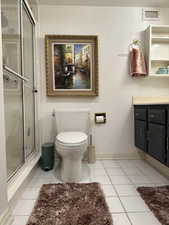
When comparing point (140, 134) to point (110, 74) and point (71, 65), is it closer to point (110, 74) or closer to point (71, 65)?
point (110, 74)

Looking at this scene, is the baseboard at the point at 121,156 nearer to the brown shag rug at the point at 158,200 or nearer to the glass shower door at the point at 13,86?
the brown shag rug at the point at 158,200

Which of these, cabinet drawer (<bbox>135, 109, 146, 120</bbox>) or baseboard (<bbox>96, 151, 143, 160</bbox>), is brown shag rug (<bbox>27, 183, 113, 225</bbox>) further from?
cabinet drawer (<bbox>135, 109, 146, 120</bbox>)

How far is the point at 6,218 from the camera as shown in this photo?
100 centimetres

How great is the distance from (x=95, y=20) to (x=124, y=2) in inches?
16.9

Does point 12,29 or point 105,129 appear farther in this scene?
point 105,129

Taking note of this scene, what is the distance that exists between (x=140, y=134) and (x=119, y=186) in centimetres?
75

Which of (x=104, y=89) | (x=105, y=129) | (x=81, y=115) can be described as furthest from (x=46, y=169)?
(x=104, y=89)

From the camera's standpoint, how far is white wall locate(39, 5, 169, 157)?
216 centimetres

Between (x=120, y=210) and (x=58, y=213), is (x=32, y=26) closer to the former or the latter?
(x=58, y=213)

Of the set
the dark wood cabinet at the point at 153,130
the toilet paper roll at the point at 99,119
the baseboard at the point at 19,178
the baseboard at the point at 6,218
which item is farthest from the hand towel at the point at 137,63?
the baseboard at the point at 6,218

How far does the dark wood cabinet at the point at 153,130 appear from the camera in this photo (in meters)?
1.48

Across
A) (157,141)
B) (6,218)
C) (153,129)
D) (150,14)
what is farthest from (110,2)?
(6,218)

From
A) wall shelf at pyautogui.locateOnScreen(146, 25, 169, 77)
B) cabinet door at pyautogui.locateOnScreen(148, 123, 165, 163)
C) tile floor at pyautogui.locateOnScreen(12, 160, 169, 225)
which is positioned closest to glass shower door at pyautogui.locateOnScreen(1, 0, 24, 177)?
tile floor at pyautogui.locateOnScreen(12, 160, 169, 225)

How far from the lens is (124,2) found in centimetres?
212
